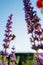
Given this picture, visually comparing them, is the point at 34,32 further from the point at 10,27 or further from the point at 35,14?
the point at 10,27

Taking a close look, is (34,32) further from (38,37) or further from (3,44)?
(3,44)

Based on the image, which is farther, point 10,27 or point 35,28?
point 10,27

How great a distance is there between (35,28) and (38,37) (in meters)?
0.19

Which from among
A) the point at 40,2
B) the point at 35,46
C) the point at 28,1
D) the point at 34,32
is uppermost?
the point at 28,1

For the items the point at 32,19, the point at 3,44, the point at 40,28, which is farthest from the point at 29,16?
the point at 3,44

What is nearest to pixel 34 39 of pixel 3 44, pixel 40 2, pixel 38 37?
pixel 38 37

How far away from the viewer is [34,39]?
9.74 ft

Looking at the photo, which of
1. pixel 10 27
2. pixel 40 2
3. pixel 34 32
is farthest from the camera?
pixel 10 27

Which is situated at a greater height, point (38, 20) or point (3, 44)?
point (38, 20)

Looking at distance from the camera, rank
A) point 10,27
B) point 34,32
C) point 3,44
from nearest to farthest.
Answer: point 34,32 < point 10,27 < point 3,44

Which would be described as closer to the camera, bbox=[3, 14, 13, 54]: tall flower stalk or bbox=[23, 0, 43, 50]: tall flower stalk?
bbox=[23, 0, 43, 50]: tall flower stalk

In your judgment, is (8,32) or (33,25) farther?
(8,32)

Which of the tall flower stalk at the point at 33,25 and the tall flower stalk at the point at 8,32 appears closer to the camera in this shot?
the tall flower stalk at the point at 33,25

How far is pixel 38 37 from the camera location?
2.96m
